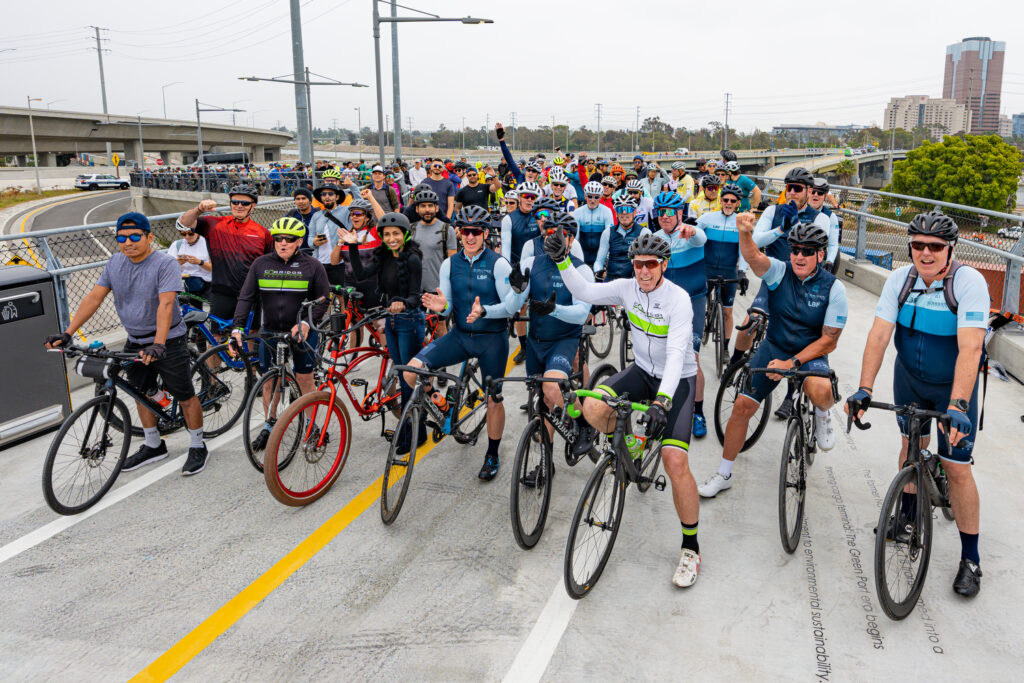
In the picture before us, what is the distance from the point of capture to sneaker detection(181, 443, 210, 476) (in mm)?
6214

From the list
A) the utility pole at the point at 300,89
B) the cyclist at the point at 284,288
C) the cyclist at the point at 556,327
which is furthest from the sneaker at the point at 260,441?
the utility pole at the point at 300,89

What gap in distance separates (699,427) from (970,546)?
276 centimetres

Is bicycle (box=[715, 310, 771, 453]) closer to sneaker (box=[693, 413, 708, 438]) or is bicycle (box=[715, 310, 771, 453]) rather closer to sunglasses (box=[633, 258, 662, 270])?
sneaker (box=[693, 413, 708, 438])

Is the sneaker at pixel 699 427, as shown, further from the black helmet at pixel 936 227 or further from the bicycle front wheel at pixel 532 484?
the black helmet at pixel 936 227

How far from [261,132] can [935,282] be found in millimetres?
128068

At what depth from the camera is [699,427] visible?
7102 mm

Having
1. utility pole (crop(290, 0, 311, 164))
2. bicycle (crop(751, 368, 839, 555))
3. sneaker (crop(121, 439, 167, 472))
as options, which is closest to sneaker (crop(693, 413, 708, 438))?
bicycle (crop(751, 368, 839, 555))

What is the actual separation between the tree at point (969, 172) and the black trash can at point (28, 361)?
261 feet

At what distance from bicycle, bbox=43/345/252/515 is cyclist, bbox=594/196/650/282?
5006 mm

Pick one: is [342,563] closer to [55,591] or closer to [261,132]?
[55,591]

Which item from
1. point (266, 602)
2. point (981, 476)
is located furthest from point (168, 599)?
point (981, 476)

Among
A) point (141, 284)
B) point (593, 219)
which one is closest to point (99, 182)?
point (593, 219)

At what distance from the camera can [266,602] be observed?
14.6 ft

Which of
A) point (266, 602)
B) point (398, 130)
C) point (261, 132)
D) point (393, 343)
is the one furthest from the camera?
point (261, 132)
